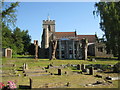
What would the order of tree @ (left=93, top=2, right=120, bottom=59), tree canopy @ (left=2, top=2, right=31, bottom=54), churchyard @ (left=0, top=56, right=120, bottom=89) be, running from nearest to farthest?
churchyard @ (left=0, top=56, right=120, bottom=89) < tree @ (left=93, top=2, right=120, bottom=59) < tree canopy @ (left=2, top=2, right=31, bottom=54)

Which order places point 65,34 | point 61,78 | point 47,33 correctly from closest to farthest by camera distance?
point 61,78 < point 47,33 < point 65,34

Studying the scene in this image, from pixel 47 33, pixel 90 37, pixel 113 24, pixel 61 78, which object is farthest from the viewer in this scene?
pixel 90 37

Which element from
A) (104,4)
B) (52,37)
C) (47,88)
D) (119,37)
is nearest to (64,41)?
(52,37)

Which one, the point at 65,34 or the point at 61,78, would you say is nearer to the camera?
the point at 61,78

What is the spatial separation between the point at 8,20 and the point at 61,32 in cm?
5496

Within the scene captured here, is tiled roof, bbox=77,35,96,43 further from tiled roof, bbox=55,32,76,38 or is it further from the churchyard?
the churchyard

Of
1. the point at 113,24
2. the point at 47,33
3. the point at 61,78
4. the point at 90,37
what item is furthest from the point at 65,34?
the point at 61,78

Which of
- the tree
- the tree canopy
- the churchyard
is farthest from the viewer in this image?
the tree canopy

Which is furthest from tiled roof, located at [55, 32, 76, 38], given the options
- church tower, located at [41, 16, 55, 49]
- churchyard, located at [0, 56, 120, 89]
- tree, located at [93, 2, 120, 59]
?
churchyard, located at [0, 56, 120, 89]

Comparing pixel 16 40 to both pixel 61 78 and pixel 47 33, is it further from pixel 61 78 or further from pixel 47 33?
pixel 61 78

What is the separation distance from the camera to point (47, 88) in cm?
935

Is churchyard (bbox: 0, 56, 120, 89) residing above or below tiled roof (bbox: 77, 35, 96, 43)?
below

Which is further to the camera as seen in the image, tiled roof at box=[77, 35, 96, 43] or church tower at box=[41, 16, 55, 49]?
tiled roof at box=[77, 35, 96, 43]

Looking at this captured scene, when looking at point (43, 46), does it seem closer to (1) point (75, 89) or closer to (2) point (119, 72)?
(2) point (119, 72)
